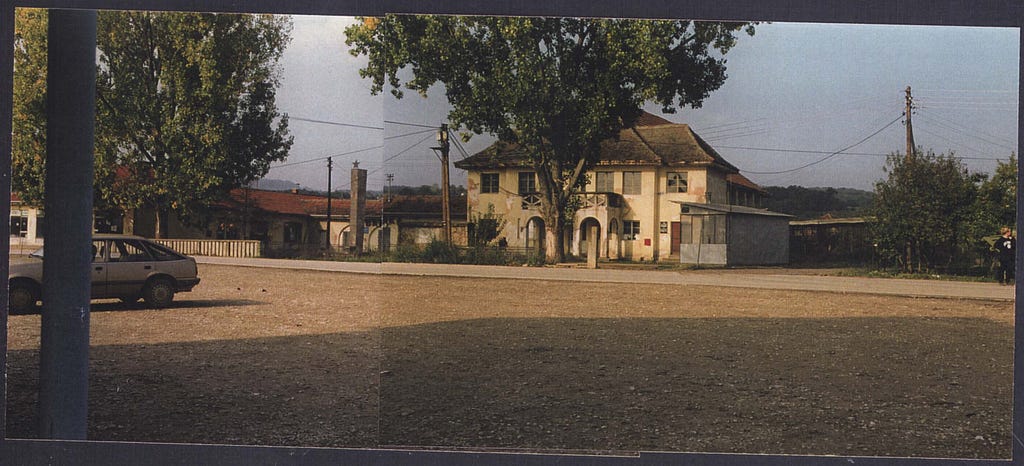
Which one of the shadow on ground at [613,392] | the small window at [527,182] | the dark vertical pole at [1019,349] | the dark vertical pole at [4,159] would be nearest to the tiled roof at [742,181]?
the shadow on ground at [613,392]

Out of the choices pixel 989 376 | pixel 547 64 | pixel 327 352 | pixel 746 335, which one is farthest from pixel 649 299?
pixel 327 352

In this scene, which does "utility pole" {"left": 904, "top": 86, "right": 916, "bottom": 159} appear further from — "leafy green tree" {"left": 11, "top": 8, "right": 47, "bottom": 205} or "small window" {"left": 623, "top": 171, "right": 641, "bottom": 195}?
"leafy green tree" {"left": 11, "top": 8, "right": 47, "bottom": 205}

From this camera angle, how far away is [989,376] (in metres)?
6.98

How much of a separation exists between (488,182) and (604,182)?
101 cm

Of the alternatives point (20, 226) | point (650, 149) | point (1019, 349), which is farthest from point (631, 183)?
point (20, 226)

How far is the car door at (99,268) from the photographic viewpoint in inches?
305

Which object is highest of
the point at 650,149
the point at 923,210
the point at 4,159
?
the point at 650,149

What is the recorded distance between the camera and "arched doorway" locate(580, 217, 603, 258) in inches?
298

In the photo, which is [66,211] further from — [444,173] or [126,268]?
[444,173]

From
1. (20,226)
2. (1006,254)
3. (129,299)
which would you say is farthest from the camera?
(129,299)

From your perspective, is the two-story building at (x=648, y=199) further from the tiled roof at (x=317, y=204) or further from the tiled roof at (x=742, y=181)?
the tiled roof at (x=317, y=204)

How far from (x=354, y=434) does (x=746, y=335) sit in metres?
3.37

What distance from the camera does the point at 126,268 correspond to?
314 inches

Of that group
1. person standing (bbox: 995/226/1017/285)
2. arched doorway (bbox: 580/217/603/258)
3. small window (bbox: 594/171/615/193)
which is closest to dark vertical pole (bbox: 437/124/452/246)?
arched doorway (bbox: 580/217/603/258)
